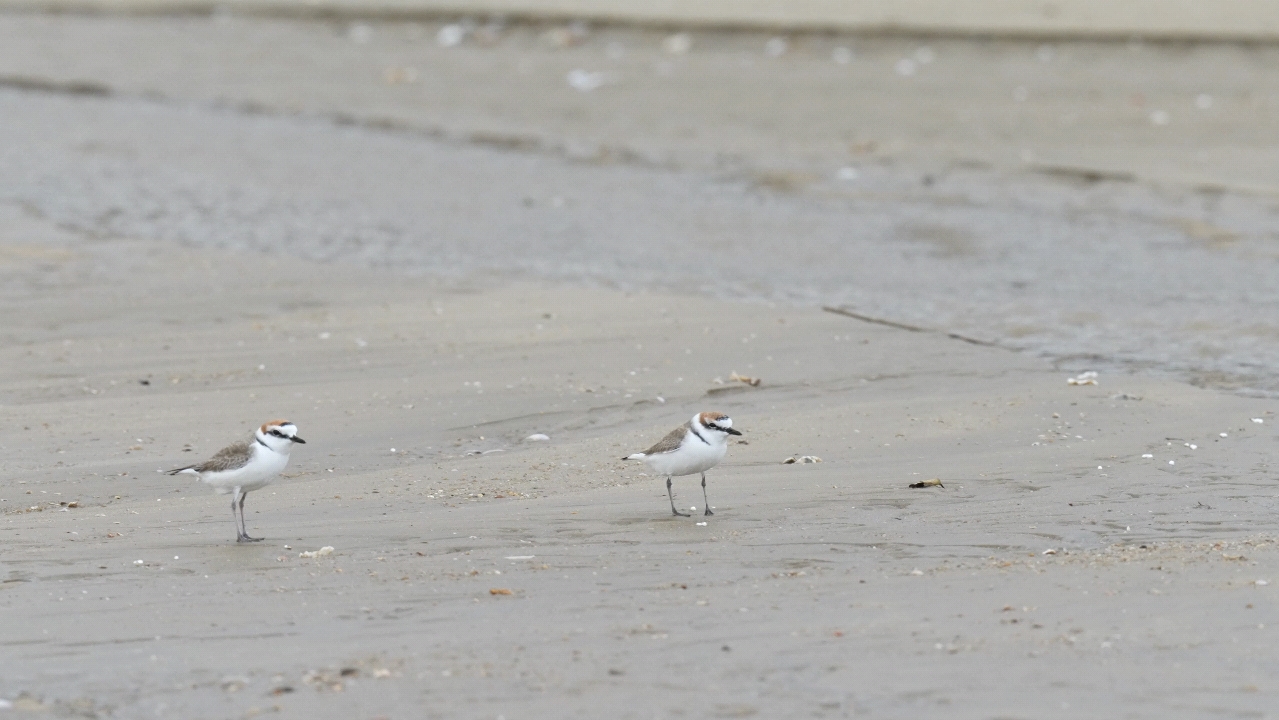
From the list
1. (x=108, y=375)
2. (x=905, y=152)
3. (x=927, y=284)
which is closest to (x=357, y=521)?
(x=108, y=375)

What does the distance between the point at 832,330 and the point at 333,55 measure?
13529mm

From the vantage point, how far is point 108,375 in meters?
10.2

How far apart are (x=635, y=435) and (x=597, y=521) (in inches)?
62.7

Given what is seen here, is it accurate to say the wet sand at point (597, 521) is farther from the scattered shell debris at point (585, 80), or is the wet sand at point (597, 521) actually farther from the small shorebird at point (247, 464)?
the scattered shell debris at point (585, 80)

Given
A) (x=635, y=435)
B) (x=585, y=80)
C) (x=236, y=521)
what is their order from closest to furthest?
(x=236, y=521)
(x=635, y=435)
(x=585, y=80)

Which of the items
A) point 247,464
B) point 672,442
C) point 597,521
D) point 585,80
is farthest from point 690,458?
point 585,80

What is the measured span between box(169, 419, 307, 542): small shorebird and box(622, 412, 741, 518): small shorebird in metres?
1.57

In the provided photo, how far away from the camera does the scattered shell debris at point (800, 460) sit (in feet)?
28.4

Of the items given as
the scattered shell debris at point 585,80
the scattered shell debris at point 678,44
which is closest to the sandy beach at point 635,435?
the scattered shell debris at point 585,80

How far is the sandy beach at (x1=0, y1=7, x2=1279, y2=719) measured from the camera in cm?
593

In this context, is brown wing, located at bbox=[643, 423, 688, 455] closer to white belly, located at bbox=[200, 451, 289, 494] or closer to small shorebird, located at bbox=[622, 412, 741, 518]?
small shorebird, located at bbox=[622, 412, 741, 518]

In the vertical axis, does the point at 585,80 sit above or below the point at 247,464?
below

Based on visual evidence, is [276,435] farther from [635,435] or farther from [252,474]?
[635,435]

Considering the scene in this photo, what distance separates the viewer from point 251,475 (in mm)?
7480
